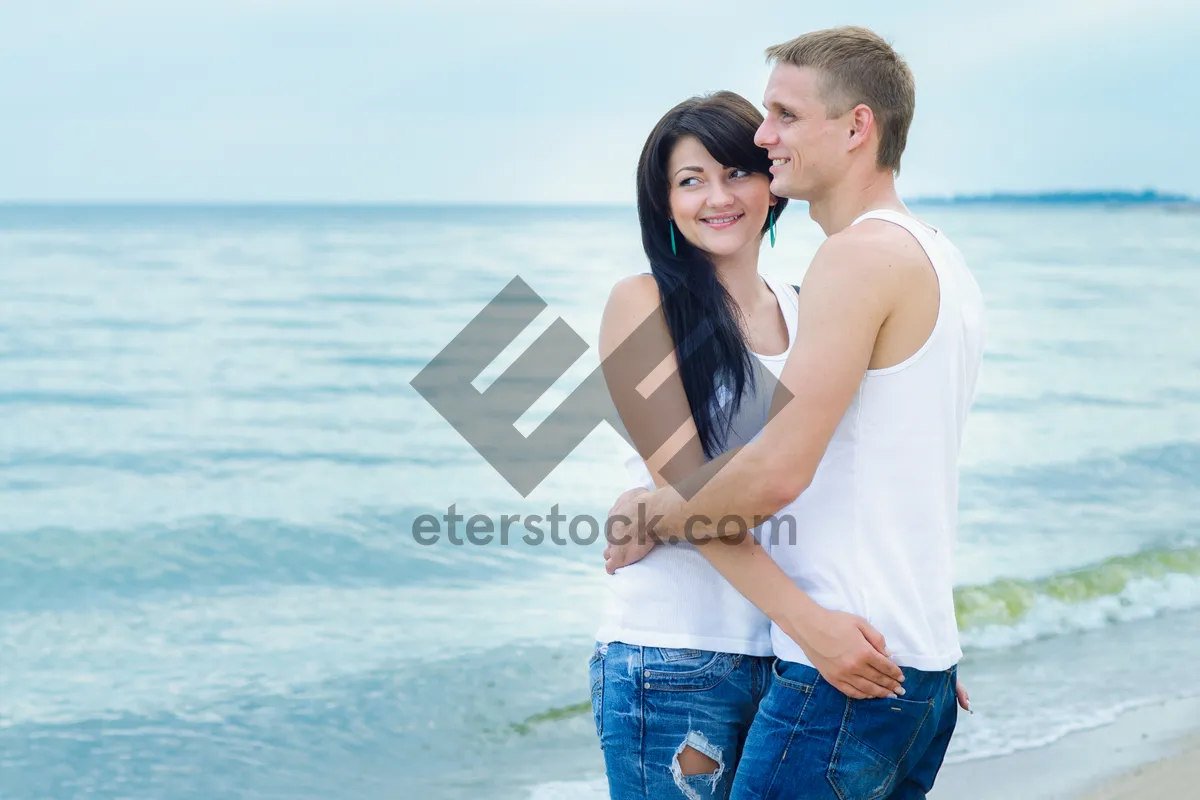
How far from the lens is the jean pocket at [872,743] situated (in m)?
1.83

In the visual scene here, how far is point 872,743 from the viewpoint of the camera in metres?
1.86

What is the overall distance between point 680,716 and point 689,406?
0.58 m

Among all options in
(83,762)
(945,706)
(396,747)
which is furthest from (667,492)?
(83,762)

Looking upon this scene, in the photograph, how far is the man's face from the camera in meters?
1.94

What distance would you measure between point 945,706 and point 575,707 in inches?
137

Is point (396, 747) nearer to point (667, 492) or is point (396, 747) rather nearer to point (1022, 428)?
point (667, 492)

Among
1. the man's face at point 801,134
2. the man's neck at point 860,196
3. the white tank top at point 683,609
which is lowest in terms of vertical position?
the white tank top at point 683,609

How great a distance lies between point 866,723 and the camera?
1.85 metres

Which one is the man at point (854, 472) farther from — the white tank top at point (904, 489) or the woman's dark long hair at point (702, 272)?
the woman's dark long hair at point (702, 272)

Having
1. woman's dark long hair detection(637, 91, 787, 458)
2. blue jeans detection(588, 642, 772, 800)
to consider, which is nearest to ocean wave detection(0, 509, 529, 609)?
woman's dark long hair detection(637, 91, 787, 458)

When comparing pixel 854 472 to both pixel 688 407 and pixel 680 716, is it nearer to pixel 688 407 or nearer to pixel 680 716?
pixel 688 407

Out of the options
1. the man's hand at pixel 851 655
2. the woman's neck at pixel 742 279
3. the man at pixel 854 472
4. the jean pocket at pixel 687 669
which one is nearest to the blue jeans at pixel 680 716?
the jean pocket at pixel 687 669

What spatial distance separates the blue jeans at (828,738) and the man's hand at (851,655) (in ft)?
0.13

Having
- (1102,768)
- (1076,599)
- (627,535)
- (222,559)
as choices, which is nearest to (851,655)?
(627,535)
